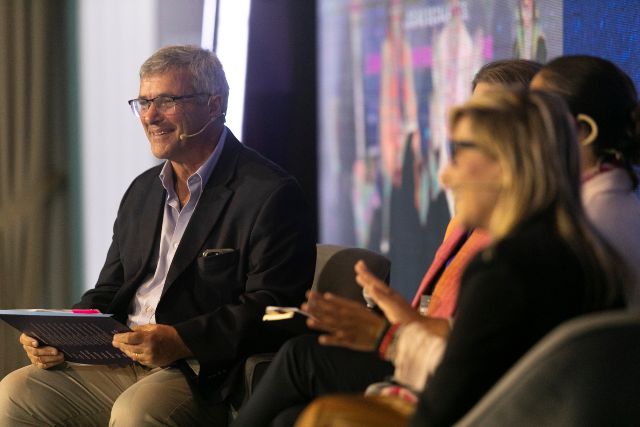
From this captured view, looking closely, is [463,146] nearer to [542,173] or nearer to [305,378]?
[542,173]

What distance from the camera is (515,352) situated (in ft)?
5.32

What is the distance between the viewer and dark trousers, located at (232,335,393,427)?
243 centimetres

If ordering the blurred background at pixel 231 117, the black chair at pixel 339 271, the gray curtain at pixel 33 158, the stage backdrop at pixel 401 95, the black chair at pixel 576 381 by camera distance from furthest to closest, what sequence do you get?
the gray curtain at pixel 33 158 → the blurred background at pixel 231 117 → the stage backdrop at pixel 401 95 → the black chair at pixel 339 271 → the black chair at pixel 576 381

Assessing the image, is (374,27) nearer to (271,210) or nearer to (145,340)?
(271,210)

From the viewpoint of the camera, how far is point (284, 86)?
5.18 meters

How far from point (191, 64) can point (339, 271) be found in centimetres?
85

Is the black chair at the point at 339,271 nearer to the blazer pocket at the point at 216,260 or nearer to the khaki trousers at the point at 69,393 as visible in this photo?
the khaki trousers at the point at 69,393

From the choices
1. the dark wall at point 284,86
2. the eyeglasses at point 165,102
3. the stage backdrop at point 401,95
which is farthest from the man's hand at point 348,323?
the dark wall at point 284,86

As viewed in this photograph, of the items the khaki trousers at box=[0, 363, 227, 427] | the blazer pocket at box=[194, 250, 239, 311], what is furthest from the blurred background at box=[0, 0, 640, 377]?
the khaki trousers at box=[0, 363, 227, 427]

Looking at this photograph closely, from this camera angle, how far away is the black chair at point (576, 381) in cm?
151

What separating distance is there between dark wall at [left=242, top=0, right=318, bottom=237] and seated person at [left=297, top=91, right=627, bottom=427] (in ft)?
11.0

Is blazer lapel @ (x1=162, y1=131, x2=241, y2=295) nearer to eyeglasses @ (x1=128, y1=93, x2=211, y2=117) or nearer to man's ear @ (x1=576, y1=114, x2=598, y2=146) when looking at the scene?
eyeglasses @ (x1=128, y1=93, x2=211, y2=117)

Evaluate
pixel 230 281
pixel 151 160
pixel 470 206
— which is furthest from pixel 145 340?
pixel 151 160

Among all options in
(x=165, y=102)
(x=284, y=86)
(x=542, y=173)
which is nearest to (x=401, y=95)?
(x=284, y=86)
